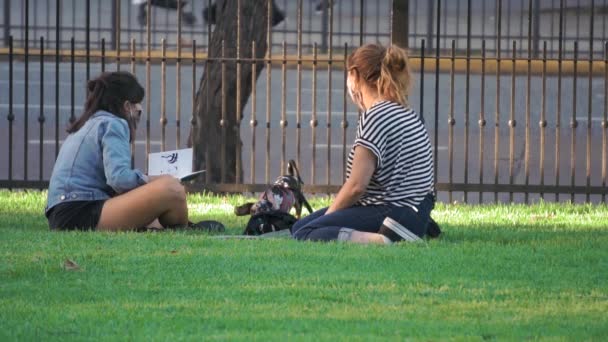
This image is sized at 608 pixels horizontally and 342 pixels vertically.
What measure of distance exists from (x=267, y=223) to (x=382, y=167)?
3.08 feet

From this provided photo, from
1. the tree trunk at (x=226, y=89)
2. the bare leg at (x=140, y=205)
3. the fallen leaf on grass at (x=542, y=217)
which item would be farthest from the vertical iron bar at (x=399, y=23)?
the bare leg at (x=140, y=205)

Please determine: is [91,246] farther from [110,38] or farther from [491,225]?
[110,38]

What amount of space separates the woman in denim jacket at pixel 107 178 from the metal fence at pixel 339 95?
256 centimetres

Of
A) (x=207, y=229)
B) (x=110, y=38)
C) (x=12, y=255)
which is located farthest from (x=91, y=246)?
(x=110, y=38)

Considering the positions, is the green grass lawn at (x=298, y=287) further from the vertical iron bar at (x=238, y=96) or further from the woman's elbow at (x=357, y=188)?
the vertical iron bar at (x=238, y=96)

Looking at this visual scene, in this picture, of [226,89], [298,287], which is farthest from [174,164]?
[226,89]

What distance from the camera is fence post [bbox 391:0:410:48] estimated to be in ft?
37.7

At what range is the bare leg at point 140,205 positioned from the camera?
8797mm

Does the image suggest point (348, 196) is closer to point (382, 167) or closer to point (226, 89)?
point (382, 167)

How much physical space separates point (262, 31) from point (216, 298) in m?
6.74

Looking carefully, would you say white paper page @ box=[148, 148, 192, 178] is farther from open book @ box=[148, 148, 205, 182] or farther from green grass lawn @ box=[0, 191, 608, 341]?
green grass lawn @ box=[0, 191, 608, 341]

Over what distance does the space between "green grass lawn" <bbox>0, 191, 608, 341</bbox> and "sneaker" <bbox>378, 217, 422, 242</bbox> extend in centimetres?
16

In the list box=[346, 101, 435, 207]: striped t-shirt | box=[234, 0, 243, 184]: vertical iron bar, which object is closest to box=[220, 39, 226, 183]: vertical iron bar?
box=[234, 0, 243, 184]: vertical iron bar

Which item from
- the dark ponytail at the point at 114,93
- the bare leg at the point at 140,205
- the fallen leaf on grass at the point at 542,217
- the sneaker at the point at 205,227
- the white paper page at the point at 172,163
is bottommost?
the fallen leaf on grass at the point at 542,217
